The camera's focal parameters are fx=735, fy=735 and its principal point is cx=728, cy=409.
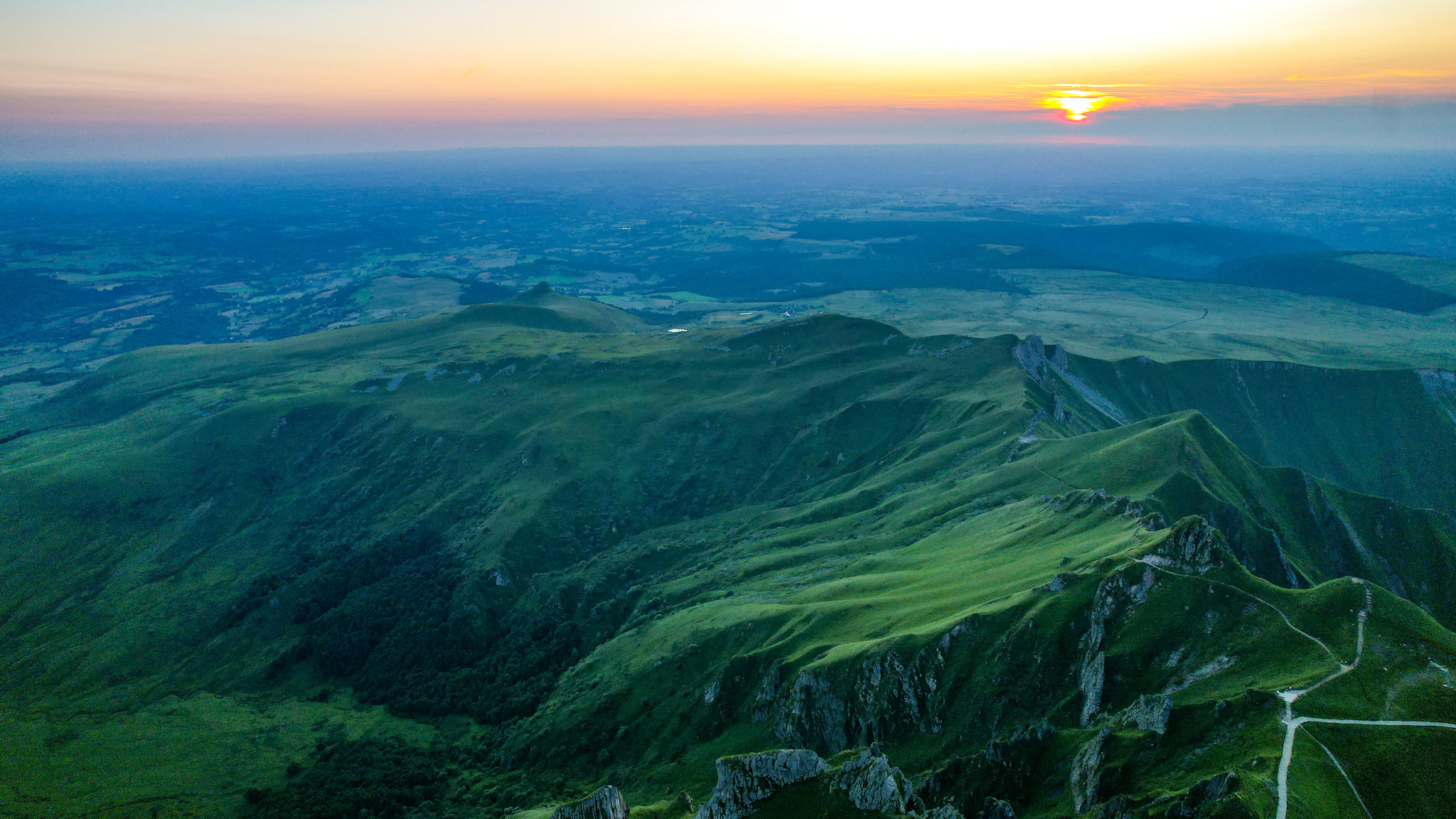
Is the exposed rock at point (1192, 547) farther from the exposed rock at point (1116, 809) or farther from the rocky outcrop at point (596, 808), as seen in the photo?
the rocky outcrop at point (596, 808)

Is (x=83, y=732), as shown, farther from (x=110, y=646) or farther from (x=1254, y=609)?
(x=1254, y=609)

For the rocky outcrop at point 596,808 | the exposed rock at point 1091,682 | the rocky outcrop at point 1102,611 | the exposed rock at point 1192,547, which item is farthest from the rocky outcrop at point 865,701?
the rocky outcrop at point 596,808

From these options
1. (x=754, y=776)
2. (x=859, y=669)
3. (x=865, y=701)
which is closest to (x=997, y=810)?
(x=754, y=776)

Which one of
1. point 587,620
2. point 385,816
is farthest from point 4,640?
point 587,620

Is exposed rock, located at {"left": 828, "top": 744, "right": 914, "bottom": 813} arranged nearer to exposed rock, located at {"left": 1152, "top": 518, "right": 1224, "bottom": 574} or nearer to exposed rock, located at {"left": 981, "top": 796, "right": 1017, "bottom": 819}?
exposed rock, located at {"left": 981, "top": 796, "right": 1017, "bottom": 819}

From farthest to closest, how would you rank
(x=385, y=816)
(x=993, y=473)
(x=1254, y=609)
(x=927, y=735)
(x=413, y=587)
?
1. (x=413, y=587)
2. (x=993, y=473)
3. (x=385, y=816)
4. (x=927, y=735)
5. (x=1254, y=609)

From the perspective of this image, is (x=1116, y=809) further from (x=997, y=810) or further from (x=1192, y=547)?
(x=1192, y=547)
